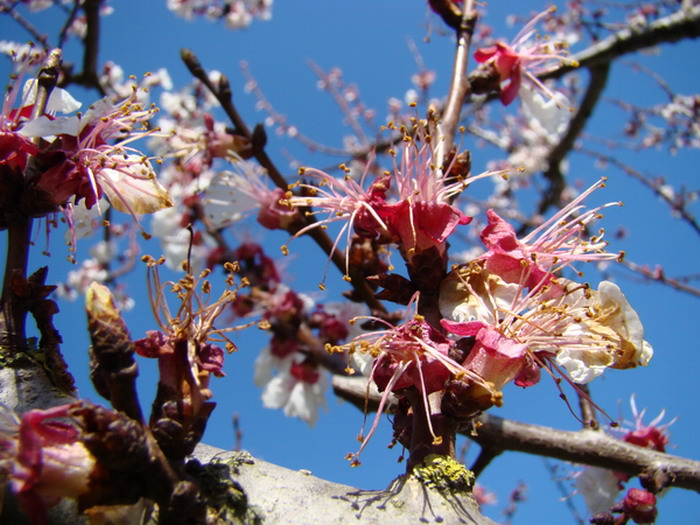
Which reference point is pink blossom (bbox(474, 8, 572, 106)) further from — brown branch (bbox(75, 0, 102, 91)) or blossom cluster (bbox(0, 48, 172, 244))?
brown branch (bbox(75, 0, 102, 91))

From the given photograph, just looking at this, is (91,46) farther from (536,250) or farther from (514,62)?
(536,250)

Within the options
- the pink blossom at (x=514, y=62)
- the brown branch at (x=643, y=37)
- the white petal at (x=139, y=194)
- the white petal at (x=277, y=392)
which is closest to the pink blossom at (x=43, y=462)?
the white petal at (x=139, y=194)

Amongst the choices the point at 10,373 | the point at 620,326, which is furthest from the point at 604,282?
the point at 10,373

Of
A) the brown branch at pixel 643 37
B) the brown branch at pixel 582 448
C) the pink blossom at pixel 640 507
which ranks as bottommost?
the pink blossom at pixel 640 507

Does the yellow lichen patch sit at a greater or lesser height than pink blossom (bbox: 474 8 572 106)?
lesser

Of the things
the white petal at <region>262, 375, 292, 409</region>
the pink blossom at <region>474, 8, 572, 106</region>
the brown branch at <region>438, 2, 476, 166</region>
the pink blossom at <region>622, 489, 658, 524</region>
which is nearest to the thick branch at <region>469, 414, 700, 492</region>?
the pink blossom at <region>622, 489, 658, 524</region>

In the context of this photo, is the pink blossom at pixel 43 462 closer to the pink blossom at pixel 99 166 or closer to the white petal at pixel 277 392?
the pink blossom at pixel 99 166

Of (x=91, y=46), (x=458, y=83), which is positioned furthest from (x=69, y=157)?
(x=91, y=46)

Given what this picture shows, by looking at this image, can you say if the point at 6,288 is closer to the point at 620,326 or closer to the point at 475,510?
the point at 475,510
